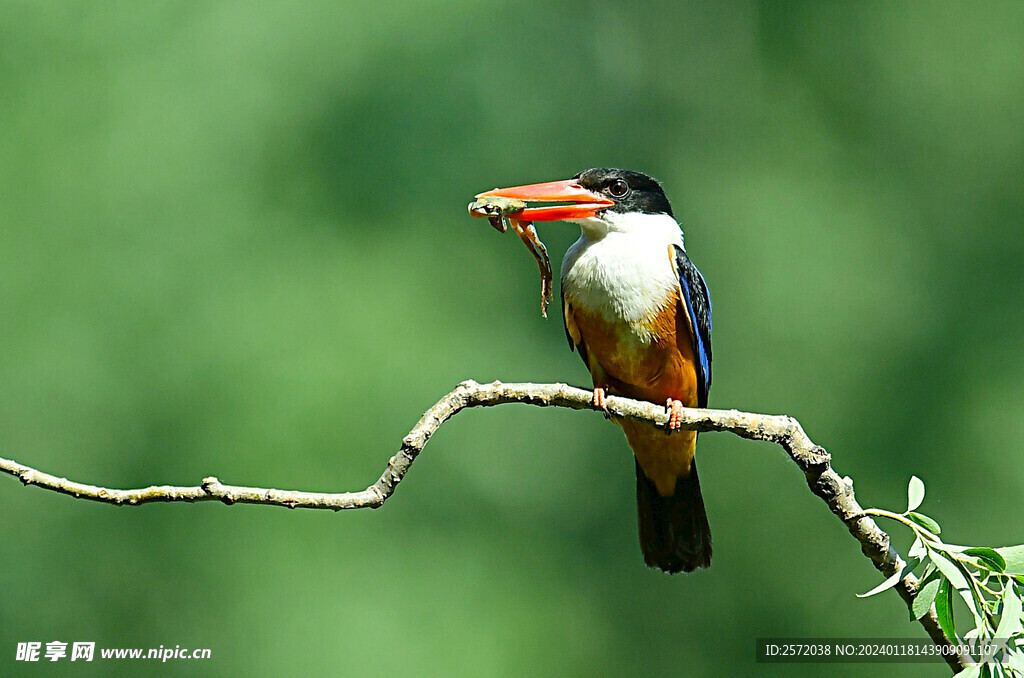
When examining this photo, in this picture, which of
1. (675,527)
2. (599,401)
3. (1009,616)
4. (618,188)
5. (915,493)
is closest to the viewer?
(1009,616)

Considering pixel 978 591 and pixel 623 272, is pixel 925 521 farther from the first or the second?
pixel 623 272

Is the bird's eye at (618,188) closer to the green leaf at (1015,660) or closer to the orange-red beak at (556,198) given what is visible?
the orange-red beak at (556,198)

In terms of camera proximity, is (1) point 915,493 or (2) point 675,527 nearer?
(1) point 915,493

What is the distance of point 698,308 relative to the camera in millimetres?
3252

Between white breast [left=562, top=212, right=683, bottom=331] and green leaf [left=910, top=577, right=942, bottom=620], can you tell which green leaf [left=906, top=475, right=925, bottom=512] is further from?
white breast [left=562, top=212, right=683, bottom=331]

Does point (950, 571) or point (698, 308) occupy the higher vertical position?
point (698, 308)

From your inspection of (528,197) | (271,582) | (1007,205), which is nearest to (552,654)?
(271,582)

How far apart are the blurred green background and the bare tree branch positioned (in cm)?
581

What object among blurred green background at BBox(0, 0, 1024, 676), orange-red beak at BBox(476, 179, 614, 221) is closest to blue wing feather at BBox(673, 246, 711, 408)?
orange-red beak at BBox(476, 179, 614, 221)

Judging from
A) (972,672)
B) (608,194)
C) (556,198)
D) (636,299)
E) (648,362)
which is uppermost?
(608,194)

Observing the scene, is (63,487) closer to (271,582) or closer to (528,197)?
(528,197)

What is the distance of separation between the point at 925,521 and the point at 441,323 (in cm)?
760

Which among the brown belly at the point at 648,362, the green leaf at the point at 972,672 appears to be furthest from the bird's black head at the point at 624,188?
the green leaf at the point at 972,672

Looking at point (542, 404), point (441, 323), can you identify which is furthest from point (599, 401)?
point (441, 323)
